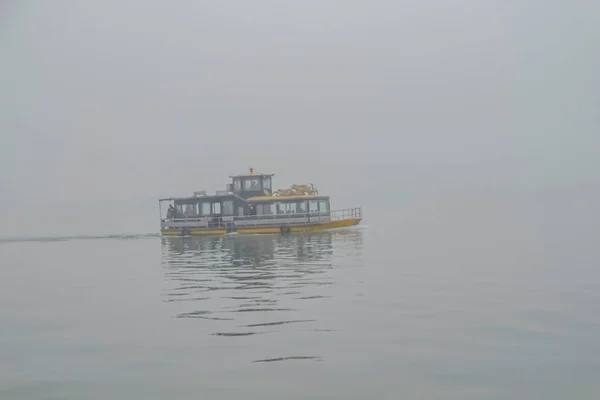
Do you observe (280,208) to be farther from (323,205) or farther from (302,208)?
(323,205)

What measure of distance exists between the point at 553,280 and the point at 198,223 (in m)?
38.0

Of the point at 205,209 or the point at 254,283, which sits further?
the point at 205,209

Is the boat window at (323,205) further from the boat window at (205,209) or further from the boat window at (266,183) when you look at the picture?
the boat window at (205,209)

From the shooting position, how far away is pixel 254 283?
21.2m

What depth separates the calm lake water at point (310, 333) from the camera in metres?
9.71

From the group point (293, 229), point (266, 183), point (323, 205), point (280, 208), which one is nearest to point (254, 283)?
point (293, 229)

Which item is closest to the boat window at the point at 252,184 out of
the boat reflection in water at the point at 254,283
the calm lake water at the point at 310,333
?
the boat reflection in water at the point at 254,283

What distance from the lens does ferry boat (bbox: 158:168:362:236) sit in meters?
52.7

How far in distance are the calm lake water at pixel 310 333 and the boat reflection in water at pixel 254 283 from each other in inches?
3.4

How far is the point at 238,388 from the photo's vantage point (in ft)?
31.7

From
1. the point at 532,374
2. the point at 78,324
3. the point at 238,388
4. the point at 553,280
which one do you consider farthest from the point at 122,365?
the point at 553,280

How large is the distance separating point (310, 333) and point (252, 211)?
135 feet

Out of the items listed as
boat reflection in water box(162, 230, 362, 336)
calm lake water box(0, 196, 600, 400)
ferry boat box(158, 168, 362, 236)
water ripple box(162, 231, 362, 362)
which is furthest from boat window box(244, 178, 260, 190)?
calm lake water box(0, 196, 600, 400)

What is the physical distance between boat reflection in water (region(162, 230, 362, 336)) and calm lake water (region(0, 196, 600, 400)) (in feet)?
0.28
